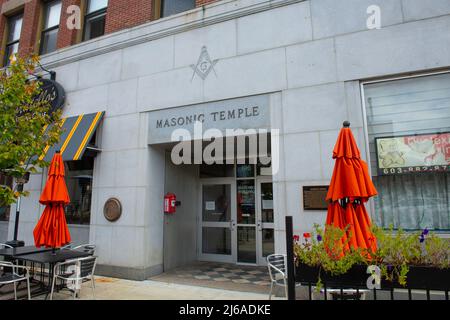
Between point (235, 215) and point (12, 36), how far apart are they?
11.3 m

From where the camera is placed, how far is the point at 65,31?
10445 millimetres

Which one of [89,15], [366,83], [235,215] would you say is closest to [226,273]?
[235,215]

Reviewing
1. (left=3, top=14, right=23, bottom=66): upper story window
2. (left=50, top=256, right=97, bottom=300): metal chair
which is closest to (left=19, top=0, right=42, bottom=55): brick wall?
(left=3, top=14, right=23, bottom=66): upper story window

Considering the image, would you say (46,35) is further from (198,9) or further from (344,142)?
(344,142)

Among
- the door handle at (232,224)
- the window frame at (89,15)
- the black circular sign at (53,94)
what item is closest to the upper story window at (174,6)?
the window frame at (89,15)

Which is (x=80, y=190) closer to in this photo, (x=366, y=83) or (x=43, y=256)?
(x=43, y=256)

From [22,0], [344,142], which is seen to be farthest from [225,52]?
[22,0]

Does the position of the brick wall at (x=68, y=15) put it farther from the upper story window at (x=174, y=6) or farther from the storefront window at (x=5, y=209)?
the storefront window at (x=5, y=209)

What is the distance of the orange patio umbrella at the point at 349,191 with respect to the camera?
4027mm

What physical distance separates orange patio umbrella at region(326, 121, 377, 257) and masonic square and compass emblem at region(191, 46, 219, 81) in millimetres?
4303

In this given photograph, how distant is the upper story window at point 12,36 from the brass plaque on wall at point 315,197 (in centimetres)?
1232

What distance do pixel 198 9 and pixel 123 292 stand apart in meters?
6.88

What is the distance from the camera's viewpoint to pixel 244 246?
9.26 meters

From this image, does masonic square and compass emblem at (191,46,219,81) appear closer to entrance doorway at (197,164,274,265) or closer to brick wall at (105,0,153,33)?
brick wall at (105,0,153,33)
